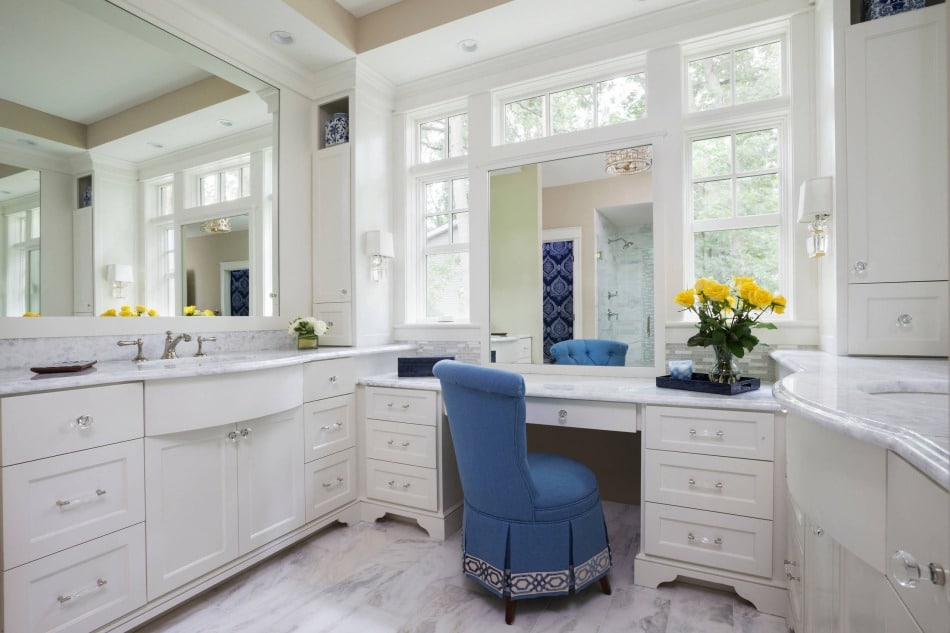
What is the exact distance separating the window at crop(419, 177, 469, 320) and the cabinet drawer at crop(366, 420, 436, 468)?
3.01ft

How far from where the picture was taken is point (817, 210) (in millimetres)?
2002

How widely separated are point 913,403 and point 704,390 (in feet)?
3.95

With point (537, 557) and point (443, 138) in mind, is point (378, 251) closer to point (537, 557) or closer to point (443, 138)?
point (443, 138)

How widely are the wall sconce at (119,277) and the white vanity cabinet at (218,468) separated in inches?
27.1

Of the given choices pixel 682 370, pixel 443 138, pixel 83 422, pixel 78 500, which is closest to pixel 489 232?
pixel 443 138

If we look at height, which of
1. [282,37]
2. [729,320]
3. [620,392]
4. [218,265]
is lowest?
[620,392]

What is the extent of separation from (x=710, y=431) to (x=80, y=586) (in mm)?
2254

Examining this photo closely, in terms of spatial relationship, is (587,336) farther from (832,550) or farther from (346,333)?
(832,550)

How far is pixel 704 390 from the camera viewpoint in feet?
6.73

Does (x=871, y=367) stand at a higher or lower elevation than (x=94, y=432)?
higher

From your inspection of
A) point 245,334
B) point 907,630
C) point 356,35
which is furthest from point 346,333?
point 907,630

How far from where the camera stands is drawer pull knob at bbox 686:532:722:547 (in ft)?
6.20

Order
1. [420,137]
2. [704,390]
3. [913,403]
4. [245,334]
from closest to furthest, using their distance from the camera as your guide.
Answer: [913,403] → [704,390] → [245,334] → [420,137]

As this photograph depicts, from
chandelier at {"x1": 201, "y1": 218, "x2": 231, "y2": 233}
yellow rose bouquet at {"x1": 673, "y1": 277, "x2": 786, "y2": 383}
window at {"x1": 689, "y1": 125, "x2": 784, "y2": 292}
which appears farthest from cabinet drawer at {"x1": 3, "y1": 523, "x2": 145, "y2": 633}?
window at {"x1": 689, "y1": 125, "x2": 784, "y2": 292}
